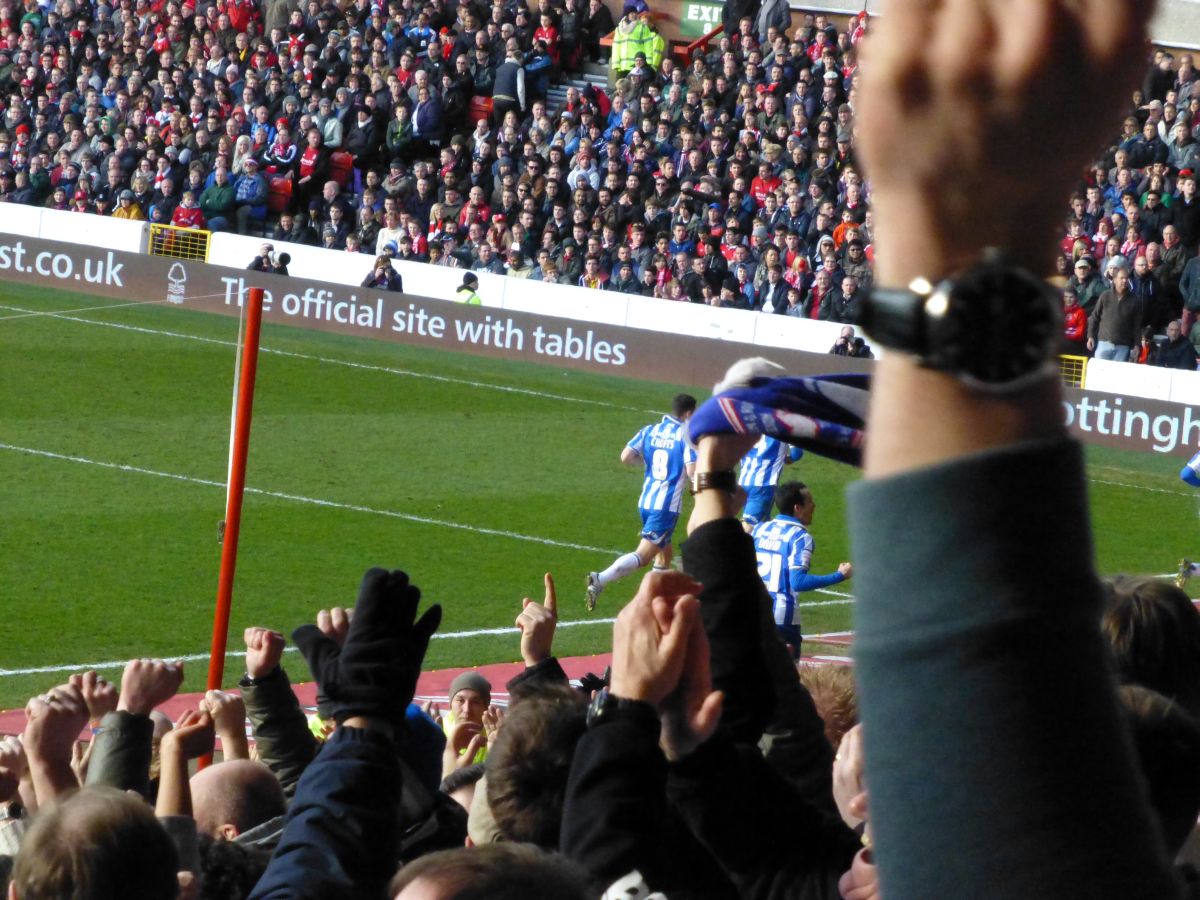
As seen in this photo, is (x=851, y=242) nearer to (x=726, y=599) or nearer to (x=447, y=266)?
(x=447, y=266)

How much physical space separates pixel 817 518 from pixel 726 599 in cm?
1391

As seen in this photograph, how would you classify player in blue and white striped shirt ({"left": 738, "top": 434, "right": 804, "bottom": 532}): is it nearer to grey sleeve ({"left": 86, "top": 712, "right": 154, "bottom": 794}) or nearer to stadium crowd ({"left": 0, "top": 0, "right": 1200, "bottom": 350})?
grey sleeve ({"left": 86, "top": 712, "right": 154, "bottom": 794})

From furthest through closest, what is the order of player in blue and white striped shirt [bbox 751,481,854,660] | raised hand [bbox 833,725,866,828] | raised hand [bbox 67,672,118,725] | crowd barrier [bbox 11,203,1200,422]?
1. crowd barrier [bbox 11,203,1200,422]
2. player in blue and white striped shirt [bbox 751,481,854,660]
3. raised hand [bbox 67,672,118,725]
4. raised hand [bbox 833,725,866,828]

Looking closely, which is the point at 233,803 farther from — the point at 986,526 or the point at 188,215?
the point at 188,215

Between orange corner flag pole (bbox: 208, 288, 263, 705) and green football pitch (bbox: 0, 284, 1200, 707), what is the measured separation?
147 inches

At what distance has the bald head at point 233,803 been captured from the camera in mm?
4059

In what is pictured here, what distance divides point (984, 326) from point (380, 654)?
2.38 m

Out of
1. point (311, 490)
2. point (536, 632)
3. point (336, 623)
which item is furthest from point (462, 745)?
point (311, 490)

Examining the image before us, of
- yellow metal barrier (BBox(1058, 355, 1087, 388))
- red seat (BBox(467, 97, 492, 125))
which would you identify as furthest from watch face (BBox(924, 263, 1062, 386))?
red seat (BBox(467, 97, 492, 125))

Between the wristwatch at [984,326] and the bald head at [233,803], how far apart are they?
331 centimetres

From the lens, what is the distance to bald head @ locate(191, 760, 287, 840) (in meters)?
4.06

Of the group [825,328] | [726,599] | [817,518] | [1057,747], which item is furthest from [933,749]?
[825,328]

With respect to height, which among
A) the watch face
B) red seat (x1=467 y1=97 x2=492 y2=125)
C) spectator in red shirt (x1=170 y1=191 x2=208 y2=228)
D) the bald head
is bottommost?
the bald head

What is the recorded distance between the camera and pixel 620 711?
2412 millimetres
